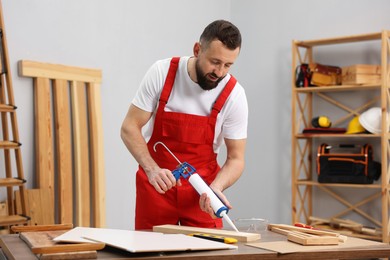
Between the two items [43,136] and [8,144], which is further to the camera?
[43,136]

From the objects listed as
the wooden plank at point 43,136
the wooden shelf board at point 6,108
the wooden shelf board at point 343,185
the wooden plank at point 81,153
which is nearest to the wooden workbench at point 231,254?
the wooden shelf board at point 6,108

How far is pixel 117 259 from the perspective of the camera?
1736 mm

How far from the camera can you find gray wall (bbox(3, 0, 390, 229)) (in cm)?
446

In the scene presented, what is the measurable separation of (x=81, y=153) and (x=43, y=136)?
1.27 feet

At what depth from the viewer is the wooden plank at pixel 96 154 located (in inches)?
189

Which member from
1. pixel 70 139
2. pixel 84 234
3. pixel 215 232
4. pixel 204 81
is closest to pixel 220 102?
pixel 204 81

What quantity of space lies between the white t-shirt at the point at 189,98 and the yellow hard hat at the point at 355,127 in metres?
2.55

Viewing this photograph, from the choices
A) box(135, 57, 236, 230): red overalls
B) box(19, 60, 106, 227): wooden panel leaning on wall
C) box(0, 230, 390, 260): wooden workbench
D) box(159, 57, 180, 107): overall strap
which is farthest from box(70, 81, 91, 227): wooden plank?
box(0, 230, 390, 260): wooden workbench

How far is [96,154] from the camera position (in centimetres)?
482

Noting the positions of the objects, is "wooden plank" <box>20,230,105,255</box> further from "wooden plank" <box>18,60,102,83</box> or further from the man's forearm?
"wooden plank" <box>18,60,102,83</box>

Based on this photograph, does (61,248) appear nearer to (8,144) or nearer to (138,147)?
(138,147)

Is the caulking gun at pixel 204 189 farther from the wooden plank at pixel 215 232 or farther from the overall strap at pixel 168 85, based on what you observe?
the overall strap at pixel 168 85

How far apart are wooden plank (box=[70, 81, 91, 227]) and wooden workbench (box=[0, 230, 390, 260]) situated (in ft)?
8.24

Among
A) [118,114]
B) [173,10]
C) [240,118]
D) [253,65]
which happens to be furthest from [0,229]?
[253,65]
